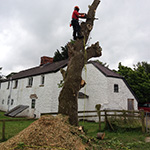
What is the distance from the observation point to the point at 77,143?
4.25m

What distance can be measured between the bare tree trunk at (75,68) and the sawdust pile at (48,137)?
0.52m

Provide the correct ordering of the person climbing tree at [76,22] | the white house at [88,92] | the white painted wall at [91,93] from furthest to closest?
the white house at [88,92]
the white painted wall at [91,93]
the person climbing tree at [76,22]

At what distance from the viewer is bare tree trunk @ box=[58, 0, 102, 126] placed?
520 centimetres

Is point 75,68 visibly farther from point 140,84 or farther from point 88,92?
point 140,84

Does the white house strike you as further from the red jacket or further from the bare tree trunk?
the red jacket

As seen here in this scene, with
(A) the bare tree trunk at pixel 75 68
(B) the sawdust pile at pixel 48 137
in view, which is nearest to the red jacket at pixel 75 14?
(A) the bare tree trunk at pixel 75 68

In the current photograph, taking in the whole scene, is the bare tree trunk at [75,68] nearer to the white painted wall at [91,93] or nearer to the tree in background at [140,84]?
the white painted wall at [91,93]

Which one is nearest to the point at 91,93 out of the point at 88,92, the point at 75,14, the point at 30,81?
the point at 88,92

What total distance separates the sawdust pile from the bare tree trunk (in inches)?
20.4

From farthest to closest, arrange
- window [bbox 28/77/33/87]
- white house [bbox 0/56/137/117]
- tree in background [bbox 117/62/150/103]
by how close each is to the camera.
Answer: tree in background [bbox 117/62/150/103] < window [bbox 28/77/33/87] < white house [bbox 0/56/137/117]

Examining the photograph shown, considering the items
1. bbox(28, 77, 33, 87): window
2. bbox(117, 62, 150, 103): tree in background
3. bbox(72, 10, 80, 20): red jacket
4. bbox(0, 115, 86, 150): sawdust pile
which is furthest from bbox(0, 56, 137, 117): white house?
bbox(0, 115, 86, 150): sawdust pile

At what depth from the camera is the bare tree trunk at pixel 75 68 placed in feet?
17.0

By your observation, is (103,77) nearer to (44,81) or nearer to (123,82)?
(123,82)

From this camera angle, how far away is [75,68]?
5.62 meters
